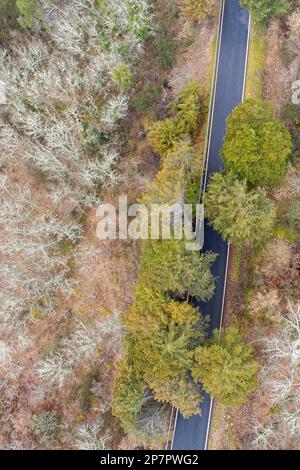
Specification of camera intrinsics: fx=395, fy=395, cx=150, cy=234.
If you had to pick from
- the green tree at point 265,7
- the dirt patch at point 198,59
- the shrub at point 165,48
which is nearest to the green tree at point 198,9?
the dirt patch at point 198,59

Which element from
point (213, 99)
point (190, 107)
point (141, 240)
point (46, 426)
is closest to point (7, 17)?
point (190, 107)

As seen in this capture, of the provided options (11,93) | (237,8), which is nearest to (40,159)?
(11,93)

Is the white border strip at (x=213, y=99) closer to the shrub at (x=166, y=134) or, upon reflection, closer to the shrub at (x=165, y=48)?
the shrub at (x=166, y=134)

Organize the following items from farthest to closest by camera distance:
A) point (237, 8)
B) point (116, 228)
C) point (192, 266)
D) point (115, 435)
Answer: point (116, 228)
point (237, 8)
point (115, 435)
point (192, 266)

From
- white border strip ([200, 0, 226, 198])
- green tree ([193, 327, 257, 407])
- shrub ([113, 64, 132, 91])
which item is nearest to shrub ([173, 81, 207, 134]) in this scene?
white border strip ([200, 0, 226, 198])

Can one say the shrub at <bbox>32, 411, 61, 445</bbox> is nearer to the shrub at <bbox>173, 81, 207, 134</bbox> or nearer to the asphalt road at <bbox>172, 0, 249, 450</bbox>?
the asphalt road at <bbox>172, 0, 249, 450</bbox>

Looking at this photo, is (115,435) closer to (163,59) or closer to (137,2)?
(163,59)
